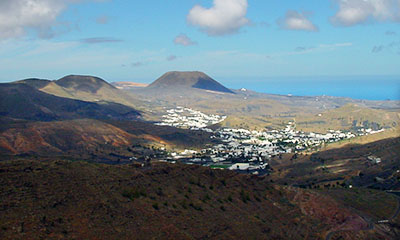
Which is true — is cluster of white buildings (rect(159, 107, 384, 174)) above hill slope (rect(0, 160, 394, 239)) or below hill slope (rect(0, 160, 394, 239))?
below

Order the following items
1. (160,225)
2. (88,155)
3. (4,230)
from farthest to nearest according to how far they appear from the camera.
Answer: (88,155) < (160,225) < (4,230)

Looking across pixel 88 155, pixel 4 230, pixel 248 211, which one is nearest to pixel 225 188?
pixel 248 211

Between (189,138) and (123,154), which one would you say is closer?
(123,154)

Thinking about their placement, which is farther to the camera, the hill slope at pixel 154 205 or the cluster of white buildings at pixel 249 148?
the cluster of white buildings at pixel 249 148

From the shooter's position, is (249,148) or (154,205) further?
(249,148)

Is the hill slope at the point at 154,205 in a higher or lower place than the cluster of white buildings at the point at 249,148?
higher

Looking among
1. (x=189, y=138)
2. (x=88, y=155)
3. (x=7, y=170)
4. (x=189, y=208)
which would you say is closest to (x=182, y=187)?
(x=189, y=208)

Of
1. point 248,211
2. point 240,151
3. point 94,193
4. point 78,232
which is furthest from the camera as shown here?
point 240,151

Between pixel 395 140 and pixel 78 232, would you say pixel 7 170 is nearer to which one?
pixel 78 232

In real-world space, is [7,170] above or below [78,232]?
above

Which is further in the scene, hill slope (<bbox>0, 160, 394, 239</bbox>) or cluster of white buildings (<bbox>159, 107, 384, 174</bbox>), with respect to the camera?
cluster of white buildings (<bbox>159, 107, 384, 174</bbox>)

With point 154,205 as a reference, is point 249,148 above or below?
below
